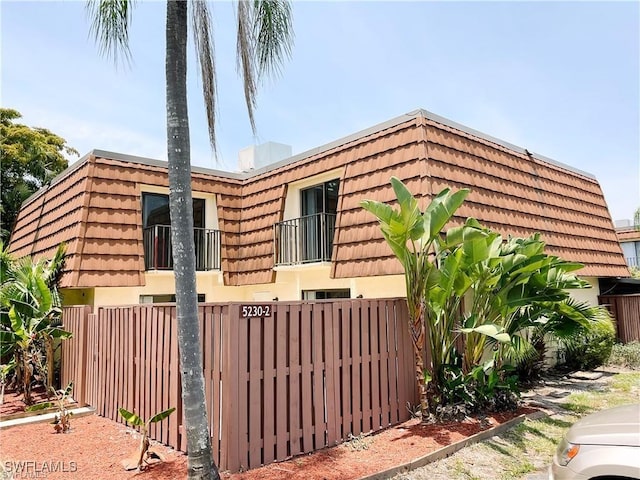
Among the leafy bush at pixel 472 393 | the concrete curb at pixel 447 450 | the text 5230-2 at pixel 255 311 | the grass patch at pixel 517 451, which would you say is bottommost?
the grass patch at pixel 517 451

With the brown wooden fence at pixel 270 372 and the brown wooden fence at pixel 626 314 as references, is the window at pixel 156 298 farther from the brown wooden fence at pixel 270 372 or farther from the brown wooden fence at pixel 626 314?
the brown wooden fence at pixel 626 314

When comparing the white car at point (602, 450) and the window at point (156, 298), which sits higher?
the window at point (156, 298)

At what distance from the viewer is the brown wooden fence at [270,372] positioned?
5.14 m

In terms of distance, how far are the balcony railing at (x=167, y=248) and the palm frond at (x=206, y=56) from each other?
744 cm

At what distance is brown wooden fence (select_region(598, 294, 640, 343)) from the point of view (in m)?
13.4

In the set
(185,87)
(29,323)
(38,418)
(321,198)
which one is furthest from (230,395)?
(321,198)

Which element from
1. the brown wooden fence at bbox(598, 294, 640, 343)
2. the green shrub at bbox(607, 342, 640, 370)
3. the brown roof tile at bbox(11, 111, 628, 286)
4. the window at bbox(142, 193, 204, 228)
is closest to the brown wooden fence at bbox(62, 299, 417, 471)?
the brown roof tile at bbox(11, 111, 628, 286)

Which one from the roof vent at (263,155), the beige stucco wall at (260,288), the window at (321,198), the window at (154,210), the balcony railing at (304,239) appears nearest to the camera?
the beige stucco wall at (260,288)

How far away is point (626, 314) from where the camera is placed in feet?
44.8

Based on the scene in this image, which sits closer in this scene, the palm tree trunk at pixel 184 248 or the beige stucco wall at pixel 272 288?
the palm tree trunk at pixel 184 248

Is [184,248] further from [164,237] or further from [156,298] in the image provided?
[156,298]

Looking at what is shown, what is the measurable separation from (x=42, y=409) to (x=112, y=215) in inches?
194

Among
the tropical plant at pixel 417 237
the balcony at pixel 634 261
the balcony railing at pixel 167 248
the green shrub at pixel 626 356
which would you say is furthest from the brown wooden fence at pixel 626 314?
A: the balcony at pixel 634 261

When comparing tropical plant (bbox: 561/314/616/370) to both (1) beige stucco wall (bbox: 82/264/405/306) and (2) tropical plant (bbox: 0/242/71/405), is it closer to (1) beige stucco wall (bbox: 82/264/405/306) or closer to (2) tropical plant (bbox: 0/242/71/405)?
(1) beige stucco wall (bbox: 82/264/405/306)
